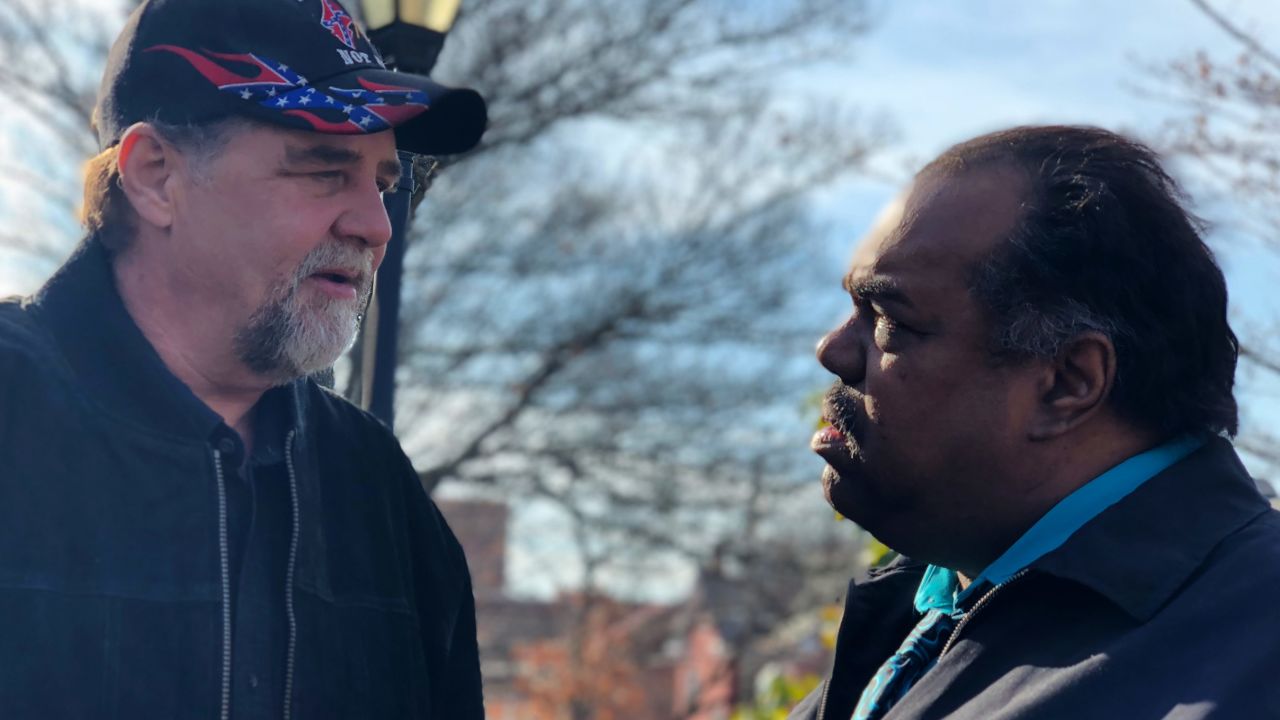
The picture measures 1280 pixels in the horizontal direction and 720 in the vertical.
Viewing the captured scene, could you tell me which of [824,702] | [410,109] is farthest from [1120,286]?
[410,109]

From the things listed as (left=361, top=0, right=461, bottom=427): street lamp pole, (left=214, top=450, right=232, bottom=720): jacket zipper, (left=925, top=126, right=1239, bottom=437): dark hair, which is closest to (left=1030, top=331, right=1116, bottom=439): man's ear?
(left=925, top=126, right=1239, bottom=437): dark hair

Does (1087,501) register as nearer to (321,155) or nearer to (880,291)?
(880,291)

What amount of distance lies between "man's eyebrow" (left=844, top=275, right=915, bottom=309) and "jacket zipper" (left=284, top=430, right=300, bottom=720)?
102cm

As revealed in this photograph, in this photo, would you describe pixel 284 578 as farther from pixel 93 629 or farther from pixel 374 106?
pixel 374 106

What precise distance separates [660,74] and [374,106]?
863 centimetres

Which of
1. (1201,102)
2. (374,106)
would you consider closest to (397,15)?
(374,106)

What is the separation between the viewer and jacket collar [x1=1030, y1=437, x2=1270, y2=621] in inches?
82.0

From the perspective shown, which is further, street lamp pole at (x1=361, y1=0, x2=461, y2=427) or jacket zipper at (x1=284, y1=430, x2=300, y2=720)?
street lamp pole at (x1=361, y1=0, x2=461, y2=427)

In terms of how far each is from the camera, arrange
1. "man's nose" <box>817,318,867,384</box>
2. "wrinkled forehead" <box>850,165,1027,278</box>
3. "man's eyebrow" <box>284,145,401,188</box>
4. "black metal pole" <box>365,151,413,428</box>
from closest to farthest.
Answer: "wrinkled forehead" <box>850,165,1027,278</box> → "man's nose" <box>817,318,867,384</box> → "man's eyebrow" <box>284,145,401,188</box> → "black metal pole" <box>365,151,413,428</box>

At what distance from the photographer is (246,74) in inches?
99.2

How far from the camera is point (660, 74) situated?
1102 centimetres

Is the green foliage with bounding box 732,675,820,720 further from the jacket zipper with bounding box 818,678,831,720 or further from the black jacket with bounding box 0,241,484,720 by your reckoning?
the black jacket with bounding box 0,241,484,720

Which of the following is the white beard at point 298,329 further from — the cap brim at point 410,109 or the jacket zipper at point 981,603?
the jacket zipper at point 981,603

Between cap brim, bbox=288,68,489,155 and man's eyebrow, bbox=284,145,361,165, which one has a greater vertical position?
cap brim, bbox=288,68,489,155
